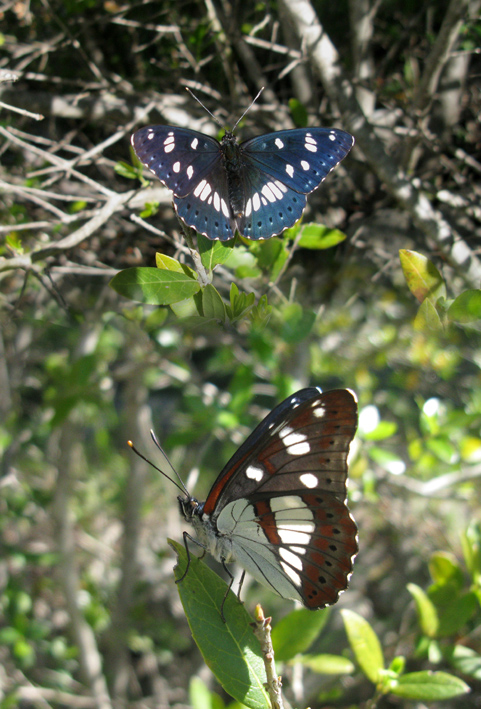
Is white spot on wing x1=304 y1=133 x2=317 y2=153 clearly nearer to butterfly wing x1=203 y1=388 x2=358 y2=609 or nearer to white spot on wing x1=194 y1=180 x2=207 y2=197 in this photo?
white spot on wing x1=194 y1=180 x2=207 y2=197

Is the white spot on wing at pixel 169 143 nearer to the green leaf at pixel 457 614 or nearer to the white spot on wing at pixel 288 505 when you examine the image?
the white spot on wing at pixel 288 505

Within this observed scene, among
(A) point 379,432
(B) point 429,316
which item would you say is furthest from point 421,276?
(A) point 379,432

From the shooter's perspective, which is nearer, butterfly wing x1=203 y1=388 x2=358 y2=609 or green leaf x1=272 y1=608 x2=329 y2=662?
butterfly wing x1=203 y1=388 x2=358 y2=609

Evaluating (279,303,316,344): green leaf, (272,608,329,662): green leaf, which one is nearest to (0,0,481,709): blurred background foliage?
(279,303,316,344): green leaf

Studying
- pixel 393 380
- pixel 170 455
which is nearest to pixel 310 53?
pixel 393 380

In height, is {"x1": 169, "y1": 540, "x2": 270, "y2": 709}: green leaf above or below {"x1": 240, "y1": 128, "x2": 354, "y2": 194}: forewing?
below

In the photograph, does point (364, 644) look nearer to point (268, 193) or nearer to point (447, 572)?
point (447, 572)

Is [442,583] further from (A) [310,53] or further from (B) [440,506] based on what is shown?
(B) [440,506]
